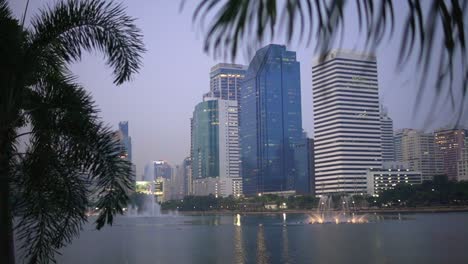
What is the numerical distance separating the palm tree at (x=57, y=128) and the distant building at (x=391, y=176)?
291 ft

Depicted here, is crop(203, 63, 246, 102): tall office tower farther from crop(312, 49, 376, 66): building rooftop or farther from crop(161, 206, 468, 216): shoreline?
crop(161, 206, 468, 216): shoreline

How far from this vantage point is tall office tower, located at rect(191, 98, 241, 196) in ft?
528

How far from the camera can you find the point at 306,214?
324 feet

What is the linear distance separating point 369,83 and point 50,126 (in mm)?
5402

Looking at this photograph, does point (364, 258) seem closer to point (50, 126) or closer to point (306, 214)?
point (50, 126)

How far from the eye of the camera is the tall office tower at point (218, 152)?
528 ft

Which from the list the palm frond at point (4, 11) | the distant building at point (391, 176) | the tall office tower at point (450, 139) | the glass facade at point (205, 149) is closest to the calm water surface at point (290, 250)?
the palm frond at point (4, 11)

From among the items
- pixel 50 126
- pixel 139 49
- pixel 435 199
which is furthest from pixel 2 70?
pixel 435 199

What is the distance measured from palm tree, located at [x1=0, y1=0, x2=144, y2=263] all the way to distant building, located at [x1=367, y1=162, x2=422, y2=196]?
88.7 m

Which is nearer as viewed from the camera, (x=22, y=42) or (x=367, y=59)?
(x=367, y=59)

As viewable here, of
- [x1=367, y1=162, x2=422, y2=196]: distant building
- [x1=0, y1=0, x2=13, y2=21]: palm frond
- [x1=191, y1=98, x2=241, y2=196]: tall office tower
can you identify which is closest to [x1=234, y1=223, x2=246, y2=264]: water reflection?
[x1=0, y1=0, x2=13, y2=21]: palm frond

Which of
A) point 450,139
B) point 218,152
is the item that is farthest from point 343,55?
point 218,152

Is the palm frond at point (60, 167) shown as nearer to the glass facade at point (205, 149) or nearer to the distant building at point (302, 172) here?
the distant building at point (302, 172)

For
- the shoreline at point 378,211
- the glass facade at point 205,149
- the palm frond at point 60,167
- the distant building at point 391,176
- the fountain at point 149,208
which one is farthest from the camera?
the glass facade at point 205,149
